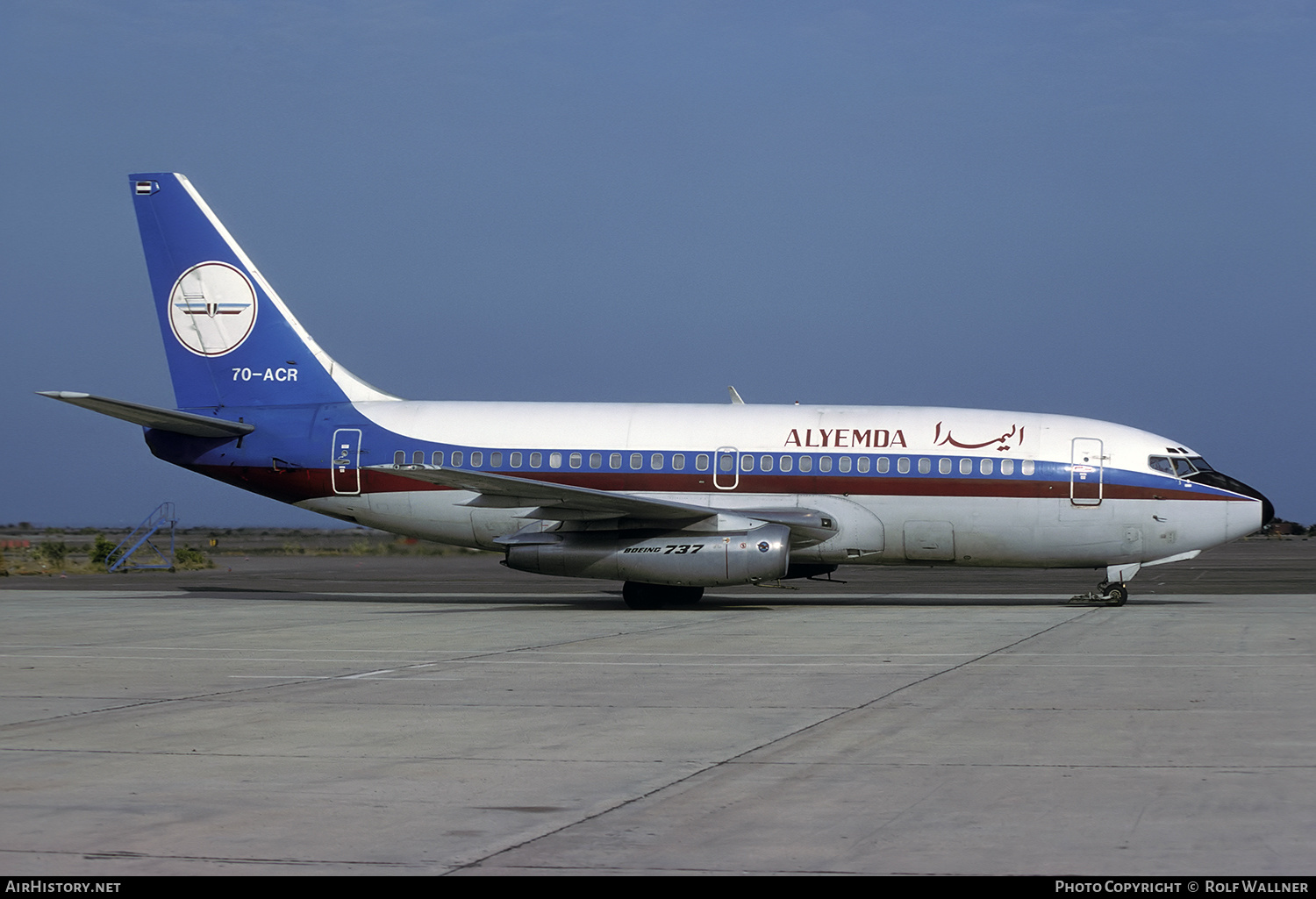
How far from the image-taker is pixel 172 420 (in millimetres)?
26141

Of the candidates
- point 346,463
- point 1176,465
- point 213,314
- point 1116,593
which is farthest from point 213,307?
point 1176,465

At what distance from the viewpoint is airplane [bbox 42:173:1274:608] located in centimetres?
2406

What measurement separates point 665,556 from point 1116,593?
816 cm

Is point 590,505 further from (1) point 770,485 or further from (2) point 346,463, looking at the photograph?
(2) point 346,463

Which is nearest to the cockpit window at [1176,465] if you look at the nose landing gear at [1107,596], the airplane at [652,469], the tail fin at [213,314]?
the airplane at [652,469]

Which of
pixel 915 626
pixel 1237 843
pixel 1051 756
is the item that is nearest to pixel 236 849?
pixel 1237 843

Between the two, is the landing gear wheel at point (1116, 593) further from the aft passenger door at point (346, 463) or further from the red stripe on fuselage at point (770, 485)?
the aft passenger door at point (346, 463)

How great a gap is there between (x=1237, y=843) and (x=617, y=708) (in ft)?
19.3

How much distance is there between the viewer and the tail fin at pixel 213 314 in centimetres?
2730

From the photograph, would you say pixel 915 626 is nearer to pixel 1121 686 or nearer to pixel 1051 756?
pixel 1121 686

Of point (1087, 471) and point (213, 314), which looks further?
point (213, 314)

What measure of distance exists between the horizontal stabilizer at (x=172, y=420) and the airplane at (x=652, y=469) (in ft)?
0.16

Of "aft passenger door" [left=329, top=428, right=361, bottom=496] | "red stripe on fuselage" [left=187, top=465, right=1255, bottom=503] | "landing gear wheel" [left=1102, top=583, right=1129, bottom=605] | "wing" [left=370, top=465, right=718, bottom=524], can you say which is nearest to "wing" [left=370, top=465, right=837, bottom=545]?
"wing" [left=370, top=465, right=718, bottom=524]

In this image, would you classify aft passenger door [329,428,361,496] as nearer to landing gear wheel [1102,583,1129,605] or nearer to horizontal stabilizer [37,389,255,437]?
horizontal stabilizer [37,389,255,437]
